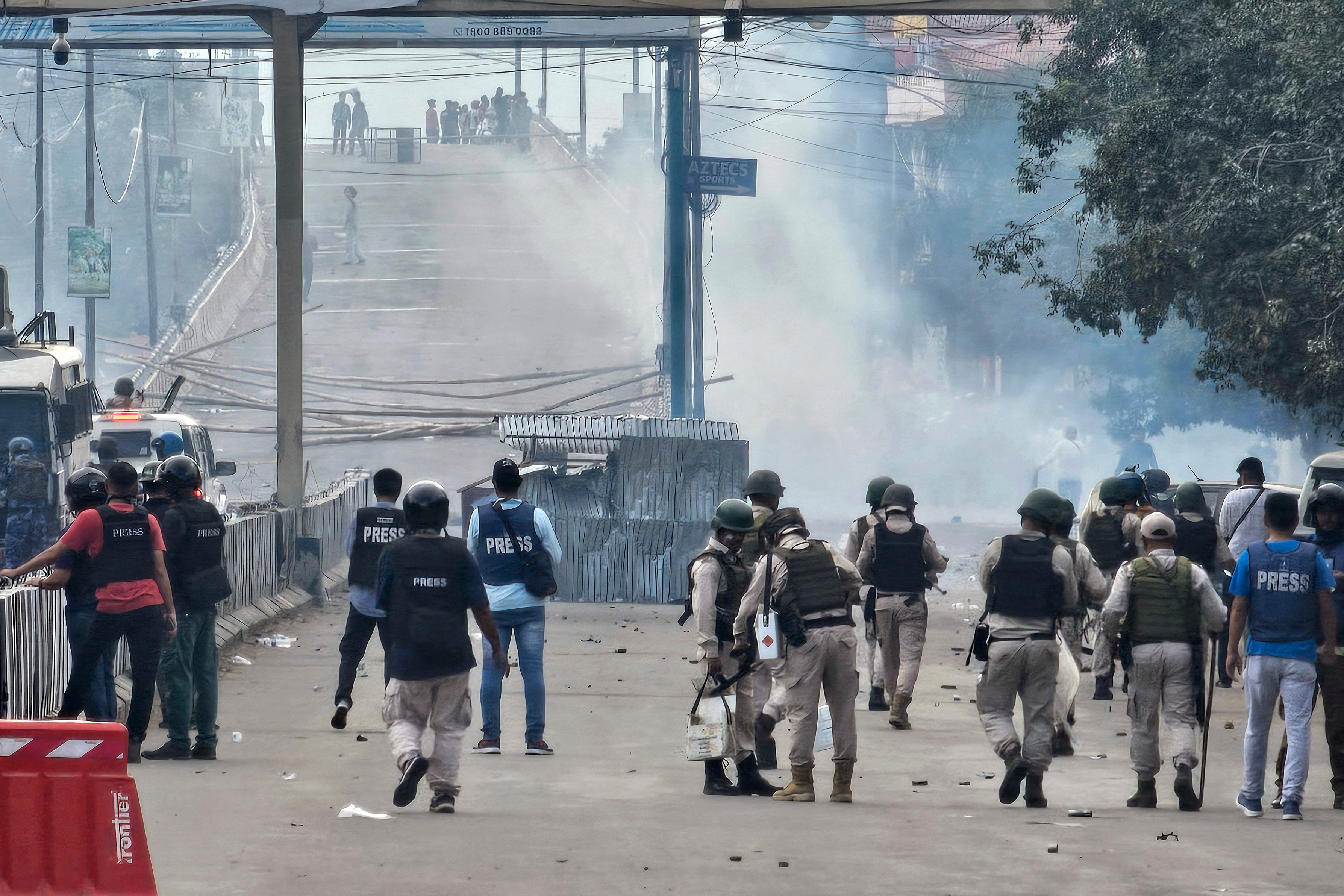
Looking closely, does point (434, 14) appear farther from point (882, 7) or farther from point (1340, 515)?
point (1340, 515)

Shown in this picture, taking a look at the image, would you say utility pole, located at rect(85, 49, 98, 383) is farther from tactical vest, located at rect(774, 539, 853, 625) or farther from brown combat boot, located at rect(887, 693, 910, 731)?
tactical vest, located at rect(774, 539, 853, 625)

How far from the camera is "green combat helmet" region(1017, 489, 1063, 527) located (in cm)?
854

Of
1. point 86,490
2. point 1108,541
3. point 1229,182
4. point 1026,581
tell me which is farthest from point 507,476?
point 1229,182

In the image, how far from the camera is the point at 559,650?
51.5 feet

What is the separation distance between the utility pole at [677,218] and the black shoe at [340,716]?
17.3m

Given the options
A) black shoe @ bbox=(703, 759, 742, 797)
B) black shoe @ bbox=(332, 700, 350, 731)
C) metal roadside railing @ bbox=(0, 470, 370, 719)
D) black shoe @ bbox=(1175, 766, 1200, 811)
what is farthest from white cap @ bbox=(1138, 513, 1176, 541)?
metal roadside railing @ bbox=(0, 470, 370, 719)

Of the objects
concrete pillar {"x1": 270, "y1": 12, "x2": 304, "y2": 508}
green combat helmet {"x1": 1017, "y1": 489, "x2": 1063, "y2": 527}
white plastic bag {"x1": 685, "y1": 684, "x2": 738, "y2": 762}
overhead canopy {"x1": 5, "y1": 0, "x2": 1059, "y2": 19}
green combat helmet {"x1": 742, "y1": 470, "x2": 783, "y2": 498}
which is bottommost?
white plastic bag {"x1": 685, "y1": 684, "x2": 738, "y2": 762}

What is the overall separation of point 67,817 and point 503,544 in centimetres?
407

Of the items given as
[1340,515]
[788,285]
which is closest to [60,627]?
[1340,515]

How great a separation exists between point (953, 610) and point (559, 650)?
619 cm

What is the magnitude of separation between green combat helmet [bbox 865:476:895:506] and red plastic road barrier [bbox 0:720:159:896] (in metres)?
7.09

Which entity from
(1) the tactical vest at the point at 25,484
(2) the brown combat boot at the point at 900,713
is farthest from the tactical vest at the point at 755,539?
(1) the tactical vest at the point at 25,484

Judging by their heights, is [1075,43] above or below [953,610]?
above

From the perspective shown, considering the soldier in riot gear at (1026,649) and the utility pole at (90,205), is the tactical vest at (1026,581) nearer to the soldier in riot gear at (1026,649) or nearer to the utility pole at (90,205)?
the soldier in riot gear at (1026,649)
